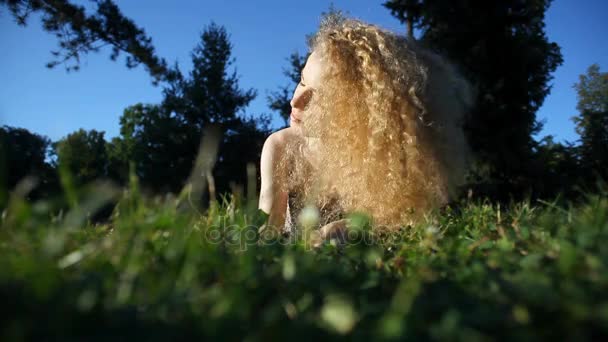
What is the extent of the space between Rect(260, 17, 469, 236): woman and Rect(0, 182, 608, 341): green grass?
1734 millimetres

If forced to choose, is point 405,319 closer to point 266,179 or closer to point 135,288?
point 135,288

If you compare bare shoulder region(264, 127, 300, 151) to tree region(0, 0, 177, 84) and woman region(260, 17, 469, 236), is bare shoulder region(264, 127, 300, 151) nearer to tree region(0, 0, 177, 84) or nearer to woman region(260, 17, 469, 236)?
woman region(260, 17, 469, 236)

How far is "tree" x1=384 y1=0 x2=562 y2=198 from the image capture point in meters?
9.68

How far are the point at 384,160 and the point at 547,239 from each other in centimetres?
175

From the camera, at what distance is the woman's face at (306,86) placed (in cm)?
332

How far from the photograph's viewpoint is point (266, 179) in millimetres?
3344

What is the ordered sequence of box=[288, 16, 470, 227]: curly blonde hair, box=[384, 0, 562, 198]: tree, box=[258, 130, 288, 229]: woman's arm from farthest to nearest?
box=[384, 0, 562, 198]: tree < box=[258, 130, 288, 229]: woman's arm < box=[288, 16, 470, 227]: curly blonde hair

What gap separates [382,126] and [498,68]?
30.2 ft

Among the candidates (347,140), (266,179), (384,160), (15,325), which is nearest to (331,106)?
(347,140)

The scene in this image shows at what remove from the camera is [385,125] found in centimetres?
276

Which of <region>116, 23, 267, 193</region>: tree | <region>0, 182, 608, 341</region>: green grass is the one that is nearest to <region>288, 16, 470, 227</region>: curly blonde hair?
<region>0, 182, 608, 341</region>: green grass

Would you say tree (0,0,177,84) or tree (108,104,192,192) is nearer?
tree (0,0,177,84)

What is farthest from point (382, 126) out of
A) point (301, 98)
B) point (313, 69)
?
point (301, 98)

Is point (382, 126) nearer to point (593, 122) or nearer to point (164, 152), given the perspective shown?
point (593, 122)
